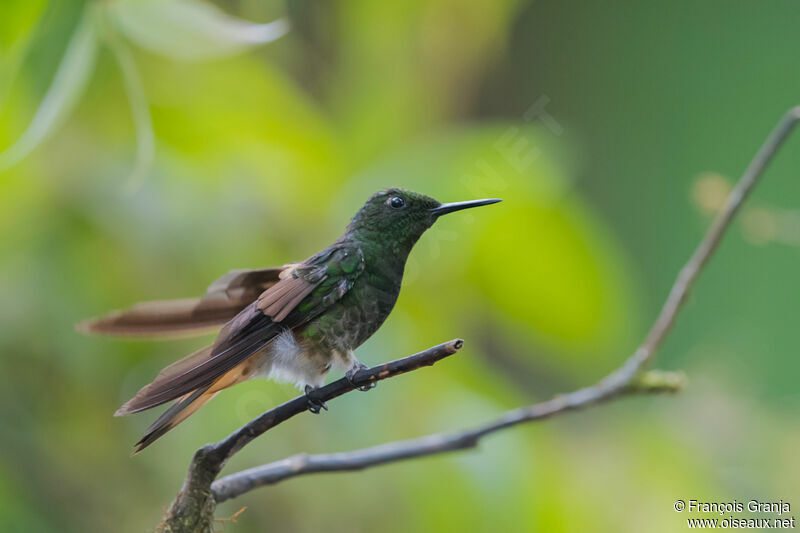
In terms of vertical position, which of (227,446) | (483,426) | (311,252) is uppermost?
(311,252)

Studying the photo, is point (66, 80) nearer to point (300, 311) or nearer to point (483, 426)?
point (300, 311)

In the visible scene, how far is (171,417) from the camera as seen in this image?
449 mm

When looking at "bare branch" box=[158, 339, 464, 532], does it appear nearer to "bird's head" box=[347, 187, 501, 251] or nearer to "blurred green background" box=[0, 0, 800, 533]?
"bird's head" box=[347, 187, 501, 251]

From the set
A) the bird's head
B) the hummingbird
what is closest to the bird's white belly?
the hummingbird

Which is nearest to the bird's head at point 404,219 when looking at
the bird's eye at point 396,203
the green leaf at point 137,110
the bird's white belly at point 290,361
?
the bird's eye at point 396,203

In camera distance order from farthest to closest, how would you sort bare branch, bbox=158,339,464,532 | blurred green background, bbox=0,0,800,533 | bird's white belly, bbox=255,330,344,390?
blurred green background, bbox=0,0,800,533 < bird's white belly, bbox=255,330,344,390 < bare branch, bbox=158,339,464,532

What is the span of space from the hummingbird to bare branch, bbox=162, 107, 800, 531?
4cm

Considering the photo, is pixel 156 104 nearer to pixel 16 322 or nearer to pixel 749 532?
pixel 16 322

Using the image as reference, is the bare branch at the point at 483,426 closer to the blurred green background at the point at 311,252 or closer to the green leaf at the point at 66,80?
the blurred green background at the point at 311,252

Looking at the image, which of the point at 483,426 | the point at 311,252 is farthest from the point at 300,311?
the point at 311,252

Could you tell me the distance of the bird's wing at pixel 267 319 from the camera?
430mm

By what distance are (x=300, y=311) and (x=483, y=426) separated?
292mm

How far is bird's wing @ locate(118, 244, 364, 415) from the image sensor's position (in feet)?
1.41

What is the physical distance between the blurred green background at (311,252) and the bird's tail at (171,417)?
1.45 feet
